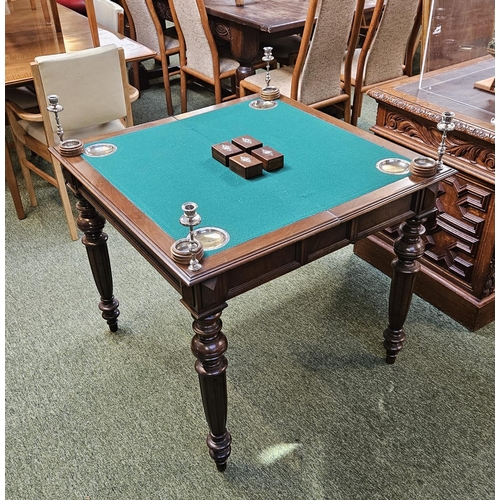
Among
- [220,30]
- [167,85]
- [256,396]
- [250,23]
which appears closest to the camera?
[256,396]

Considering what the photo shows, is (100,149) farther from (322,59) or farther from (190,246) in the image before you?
(322,59)

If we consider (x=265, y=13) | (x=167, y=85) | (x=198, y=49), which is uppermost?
(x=265, y=13)

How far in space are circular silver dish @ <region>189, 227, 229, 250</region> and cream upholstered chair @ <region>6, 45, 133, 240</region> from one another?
116cm

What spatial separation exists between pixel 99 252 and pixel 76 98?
862mm

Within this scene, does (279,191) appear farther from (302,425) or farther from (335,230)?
(302,425)

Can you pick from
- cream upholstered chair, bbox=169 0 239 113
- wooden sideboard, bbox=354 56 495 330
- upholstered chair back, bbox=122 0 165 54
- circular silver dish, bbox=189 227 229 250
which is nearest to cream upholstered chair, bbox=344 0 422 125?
cream upholstered chair, bbox=169 0 239 113

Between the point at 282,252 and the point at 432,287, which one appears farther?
the point at 432,287

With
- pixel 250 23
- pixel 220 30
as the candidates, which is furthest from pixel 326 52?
pixel 220 30

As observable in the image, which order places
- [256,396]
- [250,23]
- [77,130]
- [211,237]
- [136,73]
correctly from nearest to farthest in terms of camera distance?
[211,237] < [256,396] < [77,130] < [250,23] < [136,73]

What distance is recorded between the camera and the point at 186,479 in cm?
163

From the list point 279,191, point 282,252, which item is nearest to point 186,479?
point 282,252

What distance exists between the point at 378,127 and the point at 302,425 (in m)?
1.21

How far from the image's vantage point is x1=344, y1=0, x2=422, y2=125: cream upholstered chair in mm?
3211

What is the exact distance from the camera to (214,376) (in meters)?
1.41
